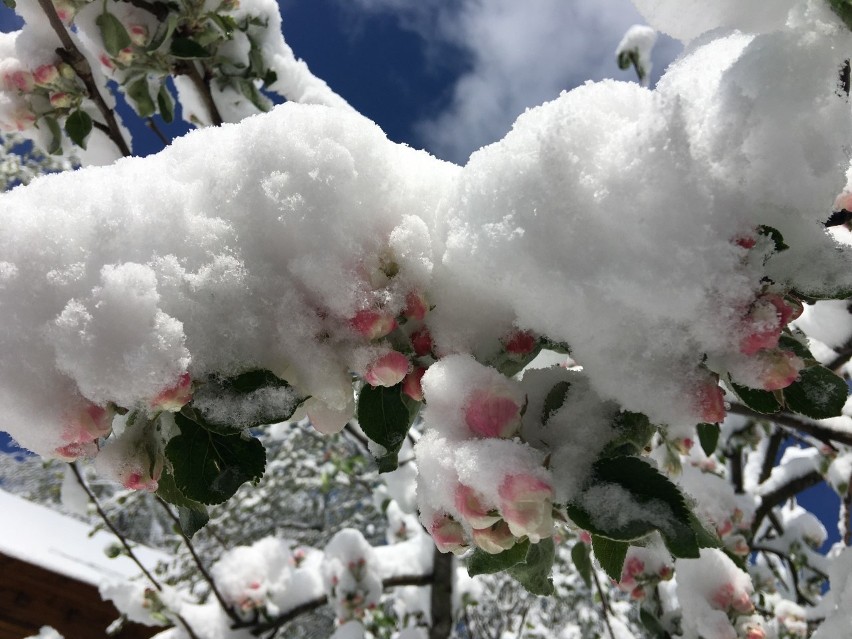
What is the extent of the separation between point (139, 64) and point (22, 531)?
2966 millimetres

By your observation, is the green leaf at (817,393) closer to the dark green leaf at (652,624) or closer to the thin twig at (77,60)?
the dark green leaf at (652,624)

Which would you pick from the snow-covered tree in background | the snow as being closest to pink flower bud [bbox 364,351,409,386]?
the snow-covered tree in background

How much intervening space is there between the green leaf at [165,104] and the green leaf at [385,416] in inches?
63.0

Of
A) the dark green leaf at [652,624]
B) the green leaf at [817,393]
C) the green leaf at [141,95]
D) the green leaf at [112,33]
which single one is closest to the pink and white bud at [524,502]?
the green leaf at [817,393]

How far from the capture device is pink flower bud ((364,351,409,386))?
0.53m

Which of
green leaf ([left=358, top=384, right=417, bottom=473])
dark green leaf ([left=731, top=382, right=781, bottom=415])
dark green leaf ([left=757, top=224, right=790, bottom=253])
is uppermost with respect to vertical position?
dark green leaf ([left=757, top=224, right=790, bottom=253])

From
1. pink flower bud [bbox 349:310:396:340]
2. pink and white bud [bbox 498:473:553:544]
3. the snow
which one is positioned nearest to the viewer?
pink and white bud [bbox 498:473:553:544]

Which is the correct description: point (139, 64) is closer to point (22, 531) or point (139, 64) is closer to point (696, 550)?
point (696, 550)

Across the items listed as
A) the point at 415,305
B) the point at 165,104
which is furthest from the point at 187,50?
the point at 415,305

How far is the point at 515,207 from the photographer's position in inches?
19.4

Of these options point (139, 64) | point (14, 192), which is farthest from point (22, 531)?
point (14, 192)

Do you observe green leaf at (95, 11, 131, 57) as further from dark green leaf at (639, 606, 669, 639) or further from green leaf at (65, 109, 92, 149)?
dark green leaf at (639, 606, 669, 639)

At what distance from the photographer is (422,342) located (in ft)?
1.87

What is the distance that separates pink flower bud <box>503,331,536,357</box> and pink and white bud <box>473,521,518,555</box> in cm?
16
